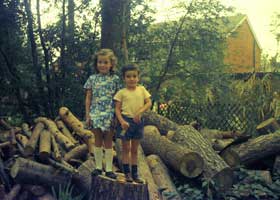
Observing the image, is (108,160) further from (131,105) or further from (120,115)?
(131,105)

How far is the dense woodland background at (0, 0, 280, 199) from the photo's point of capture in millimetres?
11086

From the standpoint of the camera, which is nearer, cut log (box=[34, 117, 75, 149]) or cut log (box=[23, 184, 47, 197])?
cut log (box=[23, 184, 47, 197])

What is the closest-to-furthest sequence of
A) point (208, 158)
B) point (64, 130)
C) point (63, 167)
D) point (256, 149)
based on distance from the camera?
1. point (63, 167)
2. point (208, 158)
3. point (256, 149)
4. point (64, 130)

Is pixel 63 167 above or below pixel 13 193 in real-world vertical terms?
above

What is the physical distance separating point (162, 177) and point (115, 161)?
0.87 m

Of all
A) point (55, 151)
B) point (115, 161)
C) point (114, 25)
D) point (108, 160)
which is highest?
point (114, 25)

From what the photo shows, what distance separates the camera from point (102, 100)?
19.8 ft

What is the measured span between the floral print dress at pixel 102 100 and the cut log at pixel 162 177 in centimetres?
128

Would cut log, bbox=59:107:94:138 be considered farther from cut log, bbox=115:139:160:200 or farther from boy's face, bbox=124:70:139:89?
boy's face, bbox=124:70:139:89

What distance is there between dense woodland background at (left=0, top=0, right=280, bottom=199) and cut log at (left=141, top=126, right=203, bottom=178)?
127 inches

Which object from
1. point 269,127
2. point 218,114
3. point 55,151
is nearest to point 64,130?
point 55,151

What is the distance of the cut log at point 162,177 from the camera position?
6.42 meters

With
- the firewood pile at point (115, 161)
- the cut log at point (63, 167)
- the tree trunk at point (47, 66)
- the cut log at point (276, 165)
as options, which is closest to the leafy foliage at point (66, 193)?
the firewood pile at point (115, 161)

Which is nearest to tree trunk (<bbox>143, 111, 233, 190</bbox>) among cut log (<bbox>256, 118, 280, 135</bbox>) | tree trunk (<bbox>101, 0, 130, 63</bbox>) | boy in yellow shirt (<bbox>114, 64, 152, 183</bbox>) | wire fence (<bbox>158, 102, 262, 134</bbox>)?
boy in yellow shirt (<bbox>114, 64, 152, 183</bbox>)
